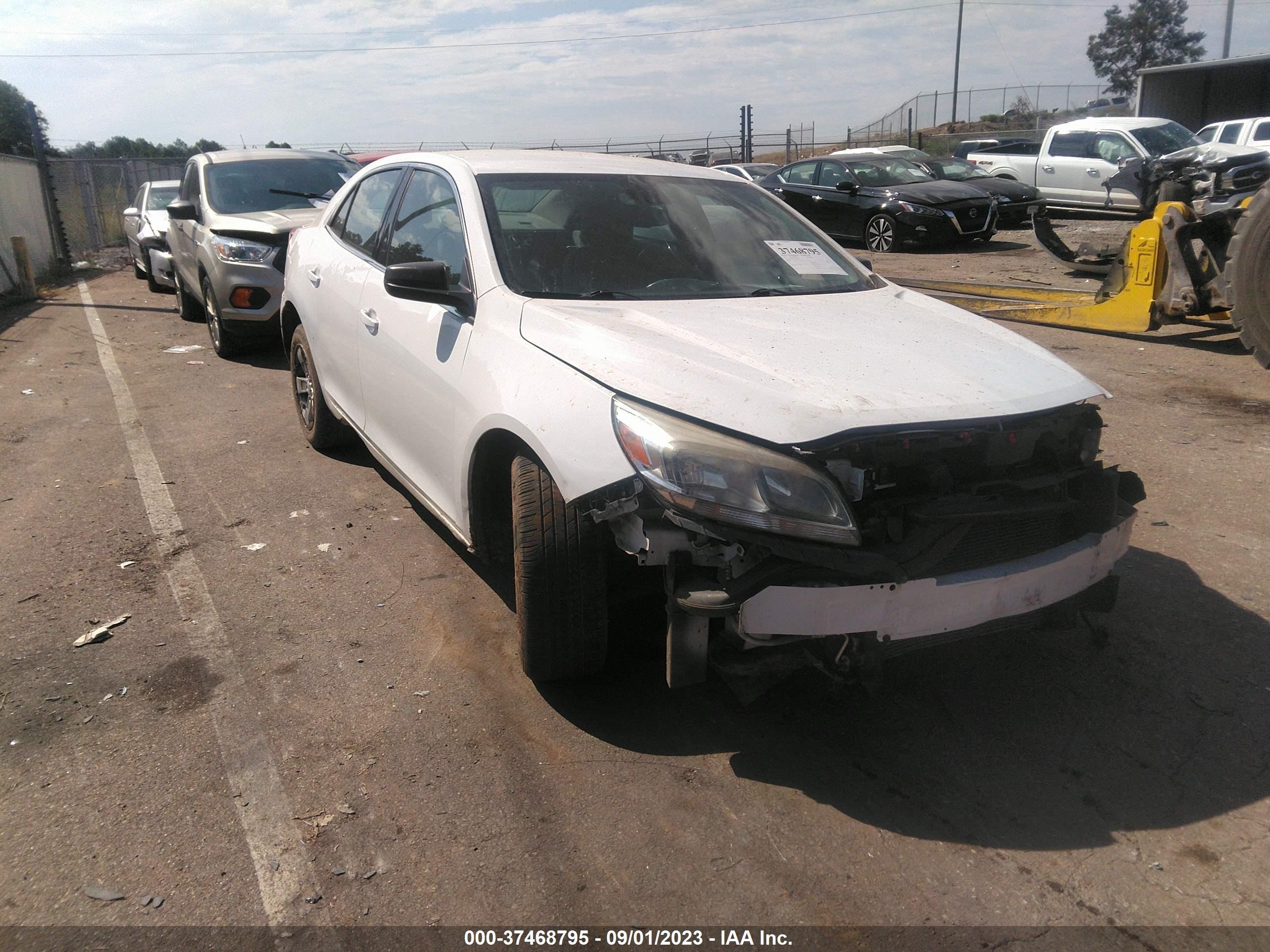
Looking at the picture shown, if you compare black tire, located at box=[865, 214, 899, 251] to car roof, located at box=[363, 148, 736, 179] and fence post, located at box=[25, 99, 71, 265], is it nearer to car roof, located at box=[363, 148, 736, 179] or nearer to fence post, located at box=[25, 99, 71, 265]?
car roof, located at box=[363, 148, 736, 179]

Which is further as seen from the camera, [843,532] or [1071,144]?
[1071,144]

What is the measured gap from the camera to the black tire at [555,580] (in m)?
2.91

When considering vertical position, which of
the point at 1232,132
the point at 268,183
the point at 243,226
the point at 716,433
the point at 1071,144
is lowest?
the point at 716,433

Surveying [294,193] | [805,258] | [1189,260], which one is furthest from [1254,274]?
[294,193]

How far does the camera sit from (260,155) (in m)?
10.1

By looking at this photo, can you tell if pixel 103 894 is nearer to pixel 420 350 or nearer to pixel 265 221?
pixel 420 350

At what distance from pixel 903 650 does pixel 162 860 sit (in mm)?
2054

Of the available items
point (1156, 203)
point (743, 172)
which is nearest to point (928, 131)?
point (743, 172)

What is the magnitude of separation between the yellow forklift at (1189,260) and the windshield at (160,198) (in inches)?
456

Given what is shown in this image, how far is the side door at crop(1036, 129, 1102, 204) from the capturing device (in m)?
18.2

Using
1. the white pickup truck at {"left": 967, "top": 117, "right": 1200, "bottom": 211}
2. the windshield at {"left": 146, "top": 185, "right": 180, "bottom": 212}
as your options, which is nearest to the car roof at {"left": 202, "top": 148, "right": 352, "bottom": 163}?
the windshield at {"left": 146, "top": 185, "right": 180, "bottom": 212}

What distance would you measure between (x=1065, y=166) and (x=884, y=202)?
488 centimetres

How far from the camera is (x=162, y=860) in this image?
2518 millimetres

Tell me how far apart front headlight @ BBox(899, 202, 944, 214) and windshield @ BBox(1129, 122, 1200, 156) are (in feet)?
16.1
